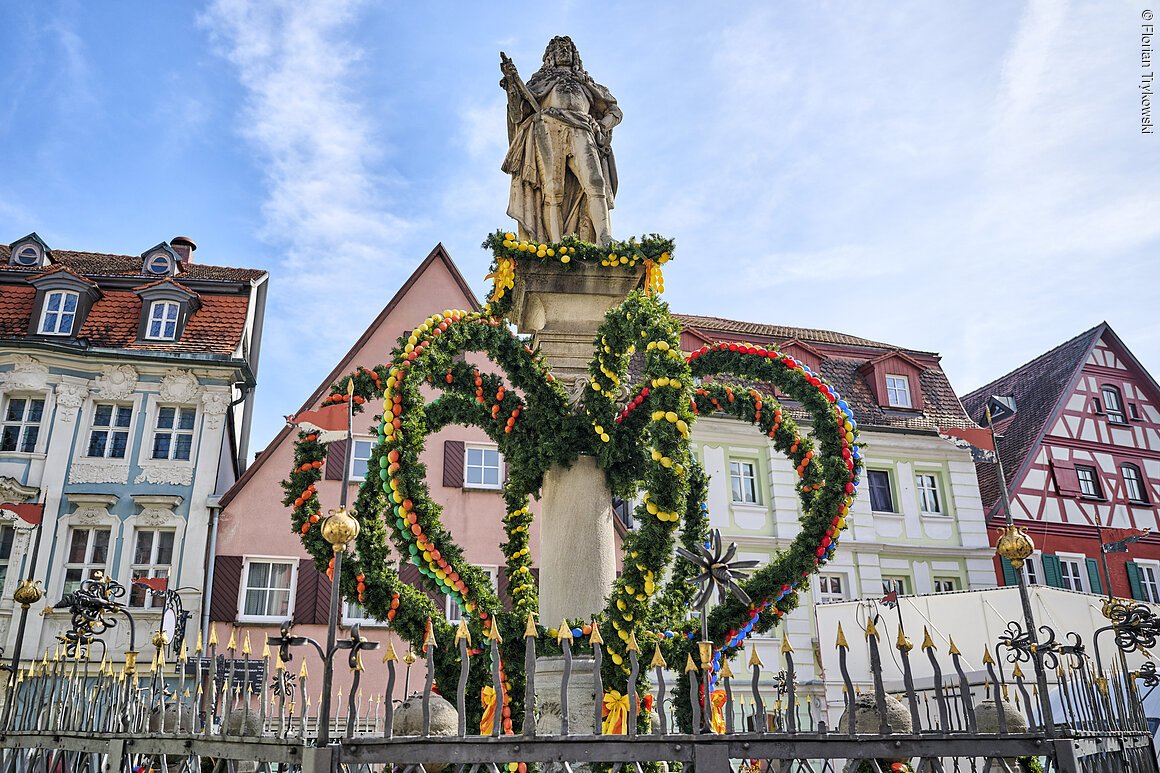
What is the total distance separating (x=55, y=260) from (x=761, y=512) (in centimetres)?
1789

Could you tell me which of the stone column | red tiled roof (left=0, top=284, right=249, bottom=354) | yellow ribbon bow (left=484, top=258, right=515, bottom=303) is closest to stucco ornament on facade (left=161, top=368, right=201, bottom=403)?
red tiled roof (left=0, top=284, right=249, bottom=354)

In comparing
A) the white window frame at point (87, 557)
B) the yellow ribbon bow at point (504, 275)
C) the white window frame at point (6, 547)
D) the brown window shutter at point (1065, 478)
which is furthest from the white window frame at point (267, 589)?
the brown window shutter at point (1065, 478)

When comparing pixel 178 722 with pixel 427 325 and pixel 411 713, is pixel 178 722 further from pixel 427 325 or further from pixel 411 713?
pixel 427 325

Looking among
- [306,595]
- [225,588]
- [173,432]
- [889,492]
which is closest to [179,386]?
[173,432]

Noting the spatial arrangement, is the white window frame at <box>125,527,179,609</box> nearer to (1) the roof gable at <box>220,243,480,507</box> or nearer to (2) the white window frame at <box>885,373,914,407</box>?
(1) the roof gable at <box>220,243,480,507</box>

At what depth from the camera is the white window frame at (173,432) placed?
18766 mm

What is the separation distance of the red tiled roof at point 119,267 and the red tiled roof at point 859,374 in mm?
11252

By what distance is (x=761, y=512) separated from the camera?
68.8ft

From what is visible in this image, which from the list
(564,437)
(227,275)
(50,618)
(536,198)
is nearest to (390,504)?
(564,437)

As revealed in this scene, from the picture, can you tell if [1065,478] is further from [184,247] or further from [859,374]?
[184,247]

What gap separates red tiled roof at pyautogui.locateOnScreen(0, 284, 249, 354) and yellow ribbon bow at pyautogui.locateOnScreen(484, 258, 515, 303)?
1453cm

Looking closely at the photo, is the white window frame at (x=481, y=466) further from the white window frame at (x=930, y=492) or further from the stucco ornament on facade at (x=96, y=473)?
the white window frame at (x=930, y=492)

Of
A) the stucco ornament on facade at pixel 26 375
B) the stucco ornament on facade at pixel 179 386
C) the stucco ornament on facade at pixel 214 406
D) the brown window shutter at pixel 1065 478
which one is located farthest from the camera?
the brown window shutter at pixel 1065 478

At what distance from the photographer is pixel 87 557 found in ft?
58.5
